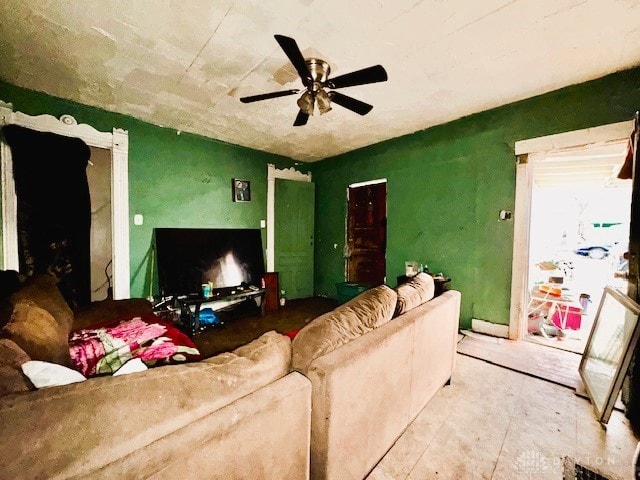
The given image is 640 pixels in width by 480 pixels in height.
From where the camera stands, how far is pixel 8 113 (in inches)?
112

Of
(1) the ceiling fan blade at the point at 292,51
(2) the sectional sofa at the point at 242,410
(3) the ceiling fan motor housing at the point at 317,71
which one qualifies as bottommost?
(2) the sectional sofa at the point at 242,410

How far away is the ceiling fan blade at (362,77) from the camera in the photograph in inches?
76.7

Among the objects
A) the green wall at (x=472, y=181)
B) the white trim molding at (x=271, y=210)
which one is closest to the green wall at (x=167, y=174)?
the white trim molding at (x=271, y=210)

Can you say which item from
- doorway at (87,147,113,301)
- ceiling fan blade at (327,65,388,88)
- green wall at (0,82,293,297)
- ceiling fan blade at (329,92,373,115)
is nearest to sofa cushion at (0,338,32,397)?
A: ceiling fan blade at (327,65,388,88)

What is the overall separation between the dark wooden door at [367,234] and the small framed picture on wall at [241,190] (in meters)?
1.97

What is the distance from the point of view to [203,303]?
12.4 ft

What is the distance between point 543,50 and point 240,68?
2.69 meters

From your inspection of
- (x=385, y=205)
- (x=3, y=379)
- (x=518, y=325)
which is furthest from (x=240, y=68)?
(x=518, y=325)

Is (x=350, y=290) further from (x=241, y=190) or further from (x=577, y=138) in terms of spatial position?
(x=577, y=138)

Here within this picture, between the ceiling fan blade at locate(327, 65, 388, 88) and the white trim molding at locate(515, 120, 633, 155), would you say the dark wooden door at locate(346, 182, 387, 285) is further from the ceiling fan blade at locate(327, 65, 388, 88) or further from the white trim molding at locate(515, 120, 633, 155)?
the ceiling fan blade at locate(327, 65, 388, 88)

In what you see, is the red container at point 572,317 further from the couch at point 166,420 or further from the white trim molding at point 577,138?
the couch at point 166,420

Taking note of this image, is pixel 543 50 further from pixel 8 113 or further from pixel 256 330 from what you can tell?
pixel 8 113

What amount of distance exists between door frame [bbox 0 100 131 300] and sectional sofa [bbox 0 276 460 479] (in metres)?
2.02

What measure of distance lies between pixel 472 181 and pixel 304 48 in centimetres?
271
